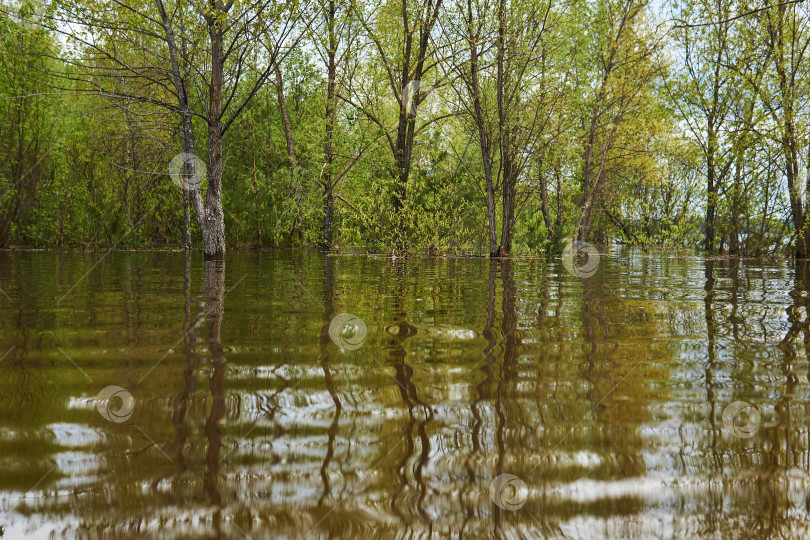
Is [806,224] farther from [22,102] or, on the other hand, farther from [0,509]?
[22,102]

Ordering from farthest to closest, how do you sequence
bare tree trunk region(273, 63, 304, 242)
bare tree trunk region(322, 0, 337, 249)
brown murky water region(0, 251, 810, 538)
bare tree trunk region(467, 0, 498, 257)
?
1. bare tree trunk region(322, 0, 337, 249)
2. bare tree trunk region(273, 63, 304, 242)
3. bare tree trunk region(467, 0, 498, 257)
4. brown murky water region(0, 251, 810, 538)

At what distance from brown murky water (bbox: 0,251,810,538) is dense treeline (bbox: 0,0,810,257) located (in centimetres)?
1053

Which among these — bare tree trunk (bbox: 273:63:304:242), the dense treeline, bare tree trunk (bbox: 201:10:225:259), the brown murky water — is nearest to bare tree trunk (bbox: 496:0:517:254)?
the dense treeline

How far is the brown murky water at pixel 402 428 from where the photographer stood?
5.52ft

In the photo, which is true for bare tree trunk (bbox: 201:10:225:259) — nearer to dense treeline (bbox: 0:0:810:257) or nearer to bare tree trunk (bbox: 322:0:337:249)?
dense treeline (bbox: 0:0:810:257)

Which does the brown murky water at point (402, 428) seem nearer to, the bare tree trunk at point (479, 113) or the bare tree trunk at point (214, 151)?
the bare tree trunk at point (214, 151)

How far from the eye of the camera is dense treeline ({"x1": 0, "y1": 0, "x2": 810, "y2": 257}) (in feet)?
51.1

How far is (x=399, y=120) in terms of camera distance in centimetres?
2031

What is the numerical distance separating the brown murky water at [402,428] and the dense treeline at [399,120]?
10528 mm

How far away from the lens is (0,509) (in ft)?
5.51

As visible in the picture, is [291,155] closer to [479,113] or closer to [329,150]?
[329,150]

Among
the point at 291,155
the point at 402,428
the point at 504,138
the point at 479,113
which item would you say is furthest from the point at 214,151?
the point at 402,428

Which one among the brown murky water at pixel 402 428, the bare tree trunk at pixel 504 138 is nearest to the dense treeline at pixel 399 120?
the bare tree trunk at pixel 504 138

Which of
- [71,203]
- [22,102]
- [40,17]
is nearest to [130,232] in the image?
[71,203]
